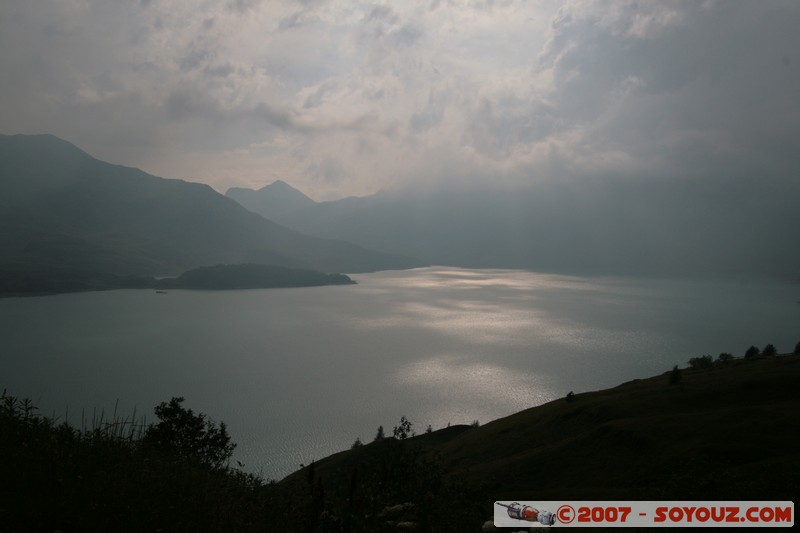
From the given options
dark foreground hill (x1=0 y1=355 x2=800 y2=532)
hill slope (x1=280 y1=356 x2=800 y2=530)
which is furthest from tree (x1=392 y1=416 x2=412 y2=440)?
hill slope (x1=280 y1=356 x2=800 y2=530)

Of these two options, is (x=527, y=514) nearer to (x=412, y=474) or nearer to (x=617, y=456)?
(x=412, y=474)

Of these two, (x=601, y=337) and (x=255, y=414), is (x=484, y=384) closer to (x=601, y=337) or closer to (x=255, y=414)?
(x=255, y=414)

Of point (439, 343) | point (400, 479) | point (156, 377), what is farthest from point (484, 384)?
point (400, 479)

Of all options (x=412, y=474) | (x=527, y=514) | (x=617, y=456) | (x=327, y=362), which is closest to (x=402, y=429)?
(x=412, y=474)

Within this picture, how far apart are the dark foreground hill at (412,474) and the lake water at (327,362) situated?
99.1 ft

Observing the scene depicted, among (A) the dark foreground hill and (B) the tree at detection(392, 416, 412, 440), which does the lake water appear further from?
(A) the dark foreground hill

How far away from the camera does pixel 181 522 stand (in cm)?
734

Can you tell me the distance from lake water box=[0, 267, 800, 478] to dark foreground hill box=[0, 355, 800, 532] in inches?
1190

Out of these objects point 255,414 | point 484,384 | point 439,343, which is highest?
point 439,343

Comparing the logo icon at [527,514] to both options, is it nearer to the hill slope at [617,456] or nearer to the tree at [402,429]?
the hill slope at [617,456]

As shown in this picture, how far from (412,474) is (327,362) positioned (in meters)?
112

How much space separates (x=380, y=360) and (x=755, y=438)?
103090mm

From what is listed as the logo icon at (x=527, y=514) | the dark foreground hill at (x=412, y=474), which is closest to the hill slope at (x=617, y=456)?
the dark foreground hill at (x=412, y=474)

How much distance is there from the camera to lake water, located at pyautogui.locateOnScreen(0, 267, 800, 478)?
84.4 meters
